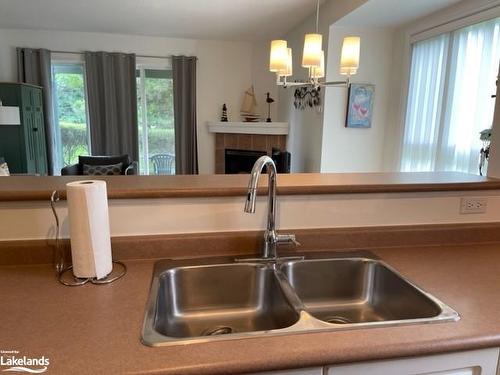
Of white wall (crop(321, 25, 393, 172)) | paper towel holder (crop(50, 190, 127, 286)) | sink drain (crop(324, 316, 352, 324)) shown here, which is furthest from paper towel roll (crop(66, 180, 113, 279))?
white wall (crop(321, 25, 393, 172))

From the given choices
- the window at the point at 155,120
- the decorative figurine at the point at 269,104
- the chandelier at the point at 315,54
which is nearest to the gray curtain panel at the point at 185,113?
the window at the point at 155,120

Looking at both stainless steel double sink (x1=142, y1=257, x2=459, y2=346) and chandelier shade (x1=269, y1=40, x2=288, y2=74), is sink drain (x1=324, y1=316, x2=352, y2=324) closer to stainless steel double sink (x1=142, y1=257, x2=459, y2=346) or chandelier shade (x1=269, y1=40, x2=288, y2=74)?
stainless steel double sink (x1=142, y1=257, x2=459, y2=346)

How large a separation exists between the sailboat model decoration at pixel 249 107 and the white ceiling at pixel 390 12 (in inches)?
87.7

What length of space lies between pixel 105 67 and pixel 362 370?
5449 mm

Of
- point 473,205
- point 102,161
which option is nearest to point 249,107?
point 102,161

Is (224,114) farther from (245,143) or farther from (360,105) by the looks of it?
(360,105)

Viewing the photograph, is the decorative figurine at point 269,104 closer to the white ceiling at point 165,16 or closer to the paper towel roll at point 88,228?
→ the white ceiling at point 165,16

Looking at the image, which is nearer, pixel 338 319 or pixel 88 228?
pixel 88 228

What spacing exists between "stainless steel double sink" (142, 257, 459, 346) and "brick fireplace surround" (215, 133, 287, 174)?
406cm

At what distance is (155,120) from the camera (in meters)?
5.62

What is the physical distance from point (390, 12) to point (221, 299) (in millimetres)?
3124

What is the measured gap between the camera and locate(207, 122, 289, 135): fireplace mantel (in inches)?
201

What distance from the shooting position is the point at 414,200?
1.36 m

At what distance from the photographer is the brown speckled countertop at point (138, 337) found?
69cm
